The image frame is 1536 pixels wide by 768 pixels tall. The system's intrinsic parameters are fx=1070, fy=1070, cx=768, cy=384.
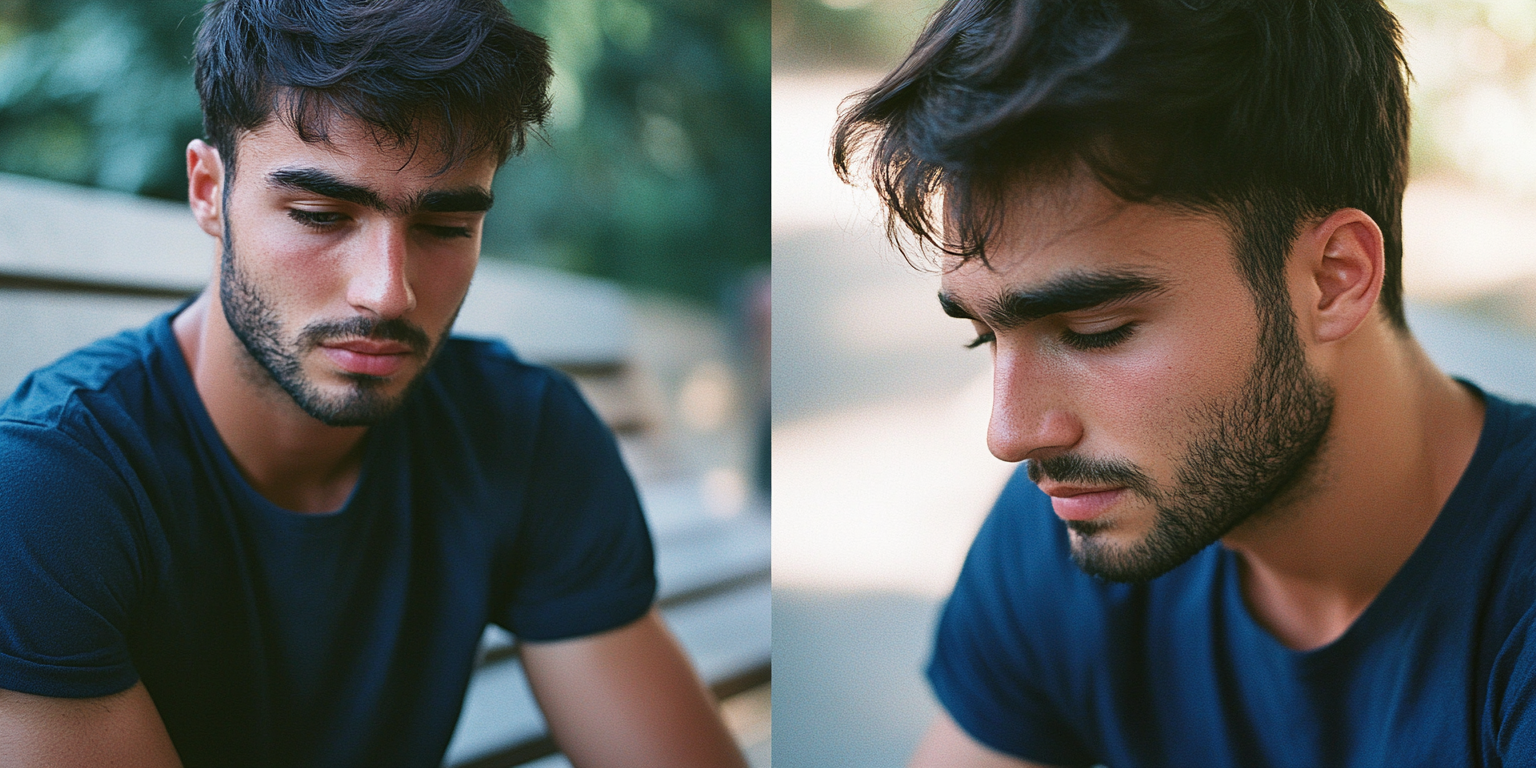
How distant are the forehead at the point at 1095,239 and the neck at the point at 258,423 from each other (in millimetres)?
1033

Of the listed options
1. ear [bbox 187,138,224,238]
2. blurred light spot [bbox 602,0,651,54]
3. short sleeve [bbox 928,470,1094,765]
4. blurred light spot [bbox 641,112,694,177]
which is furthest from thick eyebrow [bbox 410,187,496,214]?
blurred light spot [bbox 641,112,694,177]

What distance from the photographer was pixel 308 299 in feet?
4.75

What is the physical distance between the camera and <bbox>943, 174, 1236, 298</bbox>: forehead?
3.83 feet

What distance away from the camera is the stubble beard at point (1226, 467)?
126 cm

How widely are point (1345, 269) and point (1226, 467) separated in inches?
10.9

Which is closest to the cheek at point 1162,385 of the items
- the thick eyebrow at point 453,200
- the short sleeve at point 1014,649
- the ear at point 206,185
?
the short sleeve at point 1014,649

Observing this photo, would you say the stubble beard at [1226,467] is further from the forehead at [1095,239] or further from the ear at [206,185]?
the ear at [206,185]

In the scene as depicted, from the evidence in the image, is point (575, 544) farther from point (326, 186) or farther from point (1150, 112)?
point (1150, 112)

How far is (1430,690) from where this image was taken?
1.29 metres

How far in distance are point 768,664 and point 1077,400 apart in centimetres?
235

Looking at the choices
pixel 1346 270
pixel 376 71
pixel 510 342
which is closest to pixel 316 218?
pixel 376 71

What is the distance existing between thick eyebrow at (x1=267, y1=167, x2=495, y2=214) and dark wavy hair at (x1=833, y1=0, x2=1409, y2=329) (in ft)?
1.82

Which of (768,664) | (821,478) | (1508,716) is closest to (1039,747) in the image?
(1508,716)

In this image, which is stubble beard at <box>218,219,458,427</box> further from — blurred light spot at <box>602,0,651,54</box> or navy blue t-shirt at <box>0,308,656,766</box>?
blurred light spot at <box>602,0,651,54</box>
